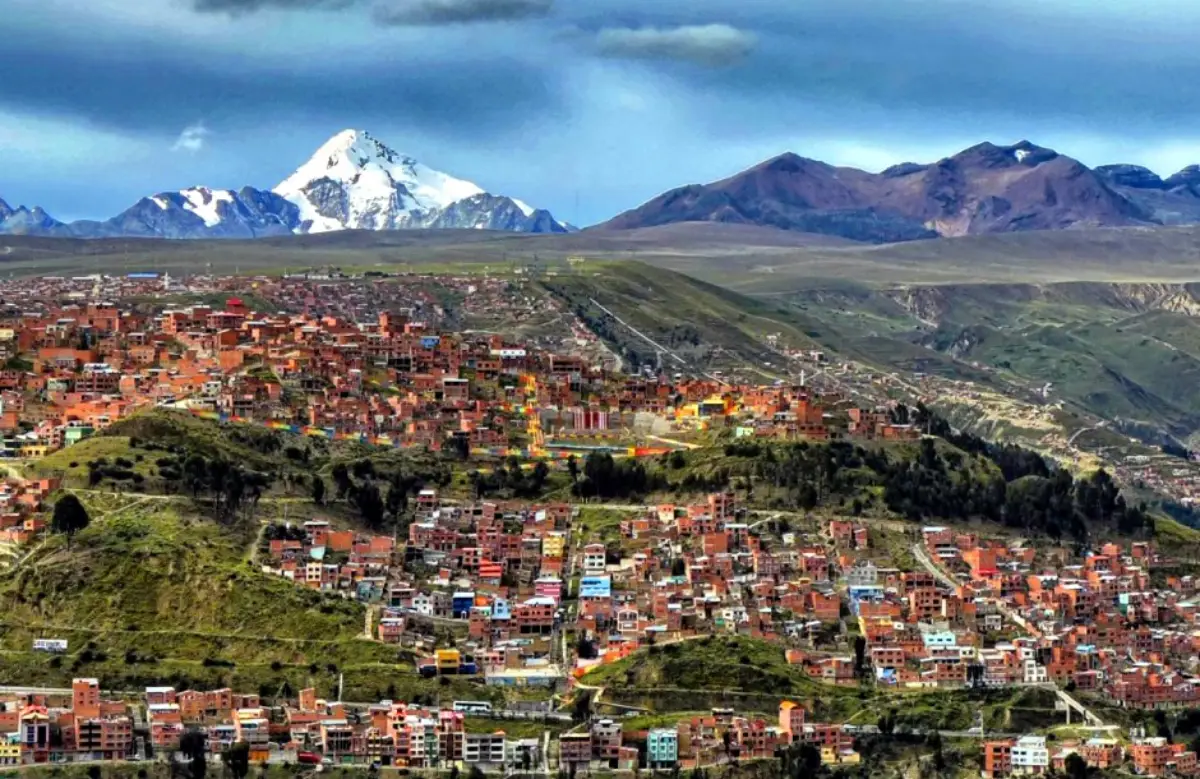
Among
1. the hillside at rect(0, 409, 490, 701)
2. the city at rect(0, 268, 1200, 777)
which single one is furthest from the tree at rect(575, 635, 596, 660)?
the hillside at rect(0, 409, 490, 701)

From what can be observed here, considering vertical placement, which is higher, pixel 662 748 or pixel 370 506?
pixel 370 506

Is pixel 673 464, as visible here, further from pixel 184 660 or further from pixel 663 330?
pixel 663 330

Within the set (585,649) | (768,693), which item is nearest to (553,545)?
(585,649)

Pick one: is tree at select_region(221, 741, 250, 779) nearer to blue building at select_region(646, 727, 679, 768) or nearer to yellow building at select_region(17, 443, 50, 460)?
blue building at select_region(646, 727, 679, 768)

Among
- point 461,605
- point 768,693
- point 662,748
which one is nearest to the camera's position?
point 662,748

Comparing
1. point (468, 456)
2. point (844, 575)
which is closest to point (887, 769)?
point (844, 575)

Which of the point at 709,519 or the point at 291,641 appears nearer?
the point at 291,641

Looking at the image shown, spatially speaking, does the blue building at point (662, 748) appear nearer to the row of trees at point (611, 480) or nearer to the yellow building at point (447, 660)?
the yellow building at point (447, 660)

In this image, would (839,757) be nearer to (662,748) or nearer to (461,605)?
(662,748)
